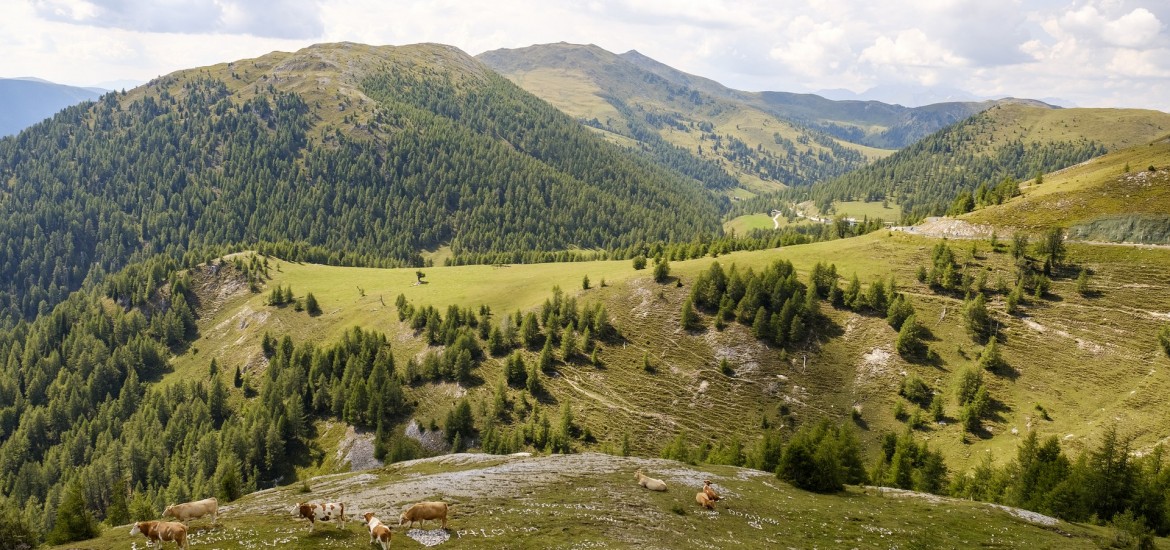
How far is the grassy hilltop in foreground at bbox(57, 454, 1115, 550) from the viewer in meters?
33.8

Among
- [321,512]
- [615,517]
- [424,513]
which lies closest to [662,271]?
[615,517]

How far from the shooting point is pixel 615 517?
40.9 metres

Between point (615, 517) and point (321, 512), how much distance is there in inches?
795

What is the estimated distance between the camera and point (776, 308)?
13575 centimetres

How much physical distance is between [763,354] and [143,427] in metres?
162

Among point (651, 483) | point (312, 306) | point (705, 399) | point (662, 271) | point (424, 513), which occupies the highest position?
point (662, 271)

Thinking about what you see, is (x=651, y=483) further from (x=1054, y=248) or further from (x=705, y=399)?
(x=1054, y=248)

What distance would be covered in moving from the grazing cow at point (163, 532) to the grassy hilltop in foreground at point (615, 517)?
1.23 metres

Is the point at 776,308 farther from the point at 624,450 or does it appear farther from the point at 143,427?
the point at 143,427

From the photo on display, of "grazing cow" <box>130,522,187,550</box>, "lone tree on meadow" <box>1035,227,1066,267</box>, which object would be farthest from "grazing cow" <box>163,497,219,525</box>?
"lone tree on meadow" <box>1035,227,1066,267</box>

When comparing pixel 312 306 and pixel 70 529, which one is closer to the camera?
pixel 70 529

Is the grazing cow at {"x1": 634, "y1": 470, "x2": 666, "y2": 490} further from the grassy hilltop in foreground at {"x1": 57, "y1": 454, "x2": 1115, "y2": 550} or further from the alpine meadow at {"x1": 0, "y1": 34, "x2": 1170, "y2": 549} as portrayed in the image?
the grassy hilltop in foreground at {"x1": 57, "y1": 454, "x2": 1115, "y2": 550}

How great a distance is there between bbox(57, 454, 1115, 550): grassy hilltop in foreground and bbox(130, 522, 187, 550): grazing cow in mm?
1233

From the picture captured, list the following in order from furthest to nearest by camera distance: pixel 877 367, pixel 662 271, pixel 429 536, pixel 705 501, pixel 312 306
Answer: pixel 312 306 → pixel 662 271 → pixel 877 367 → pixel 705 501 → pixel 429 536
